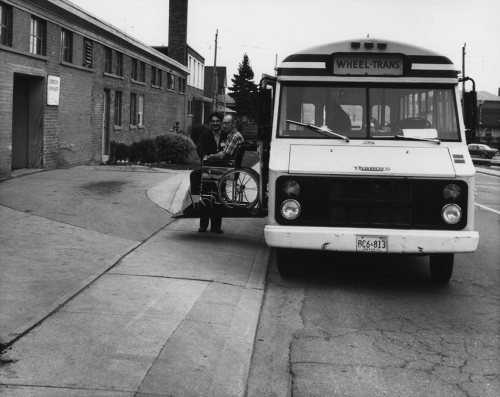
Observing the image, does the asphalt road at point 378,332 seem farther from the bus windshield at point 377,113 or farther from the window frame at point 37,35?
the window frame at point 37,35

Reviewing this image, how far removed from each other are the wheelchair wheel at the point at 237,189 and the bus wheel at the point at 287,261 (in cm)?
194

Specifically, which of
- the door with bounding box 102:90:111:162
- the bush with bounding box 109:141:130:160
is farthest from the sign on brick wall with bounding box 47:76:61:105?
the bush with bounding box 109:141:130:160

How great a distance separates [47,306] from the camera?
677 cm

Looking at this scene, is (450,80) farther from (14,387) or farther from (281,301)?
(14,387)

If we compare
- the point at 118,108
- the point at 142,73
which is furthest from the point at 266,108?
the point at 142,73

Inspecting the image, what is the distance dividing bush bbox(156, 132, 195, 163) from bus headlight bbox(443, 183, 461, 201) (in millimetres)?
19953

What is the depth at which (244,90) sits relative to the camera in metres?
117

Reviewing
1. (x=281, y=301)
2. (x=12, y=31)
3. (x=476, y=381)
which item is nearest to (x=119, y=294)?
(x=281, y=301)

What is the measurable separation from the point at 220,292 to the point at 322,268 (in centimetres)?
225

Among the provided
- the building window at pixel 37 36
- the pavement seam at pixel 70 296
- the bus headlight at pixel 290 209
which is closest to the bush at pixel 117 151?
the building window at pixel 37 36

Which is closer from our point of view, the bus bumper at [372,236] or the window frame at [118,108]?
the bus bumper at [372,236]

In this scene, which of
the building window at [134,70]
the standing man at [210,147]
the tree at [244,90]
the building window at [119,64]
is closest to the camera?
the standing man at [210,147]

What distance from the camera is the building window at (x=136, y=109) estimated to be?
31.9 m

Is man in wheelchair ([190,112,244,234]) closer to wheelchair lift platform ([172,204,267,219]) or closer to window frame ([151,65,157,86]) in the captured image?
wheelchair lift platform ([172,204,267,219])
